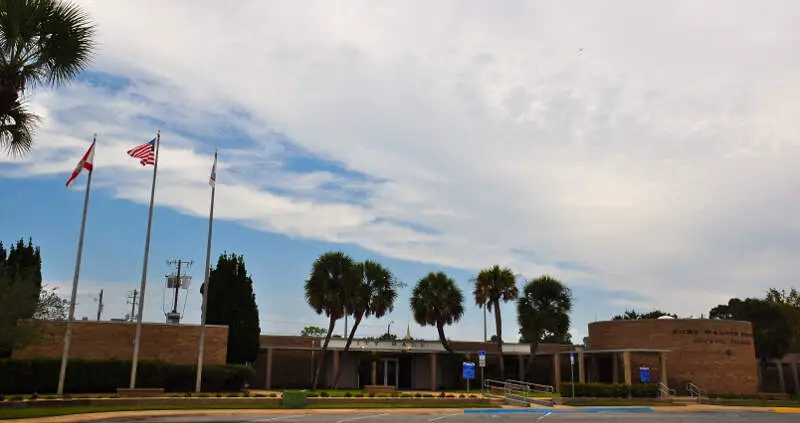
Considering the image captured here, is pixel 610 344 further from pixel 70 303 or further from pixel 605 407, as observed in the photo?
pixel 70 303

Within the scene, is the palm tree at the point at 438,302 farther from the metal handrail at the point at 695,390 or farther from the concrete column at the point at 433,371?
the metal handrail at the point at 695,390

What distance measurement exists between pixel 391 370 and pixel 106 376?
21312 millimetres

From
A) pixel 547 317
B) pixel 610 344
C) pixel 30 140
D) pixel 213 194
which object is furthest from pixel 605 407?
pixel 30 140

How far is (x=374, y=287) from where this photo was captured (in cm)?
4328

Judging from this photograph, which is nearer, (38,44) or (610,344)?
(38,44)

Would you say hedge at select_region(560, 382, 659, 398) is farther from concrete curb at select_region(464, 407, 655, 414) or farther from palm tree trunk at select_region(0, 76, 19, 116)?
palm tree trunk at select_region(0, 76, 19, 116)

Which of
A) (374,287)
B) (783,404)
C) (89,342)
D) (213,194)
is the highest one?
(213,194)

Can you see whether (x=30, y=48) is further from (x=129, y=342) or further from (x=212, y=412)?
(x=129, y=342)

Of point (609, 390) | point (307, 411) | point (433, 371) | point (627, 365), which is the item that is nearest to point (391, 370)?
point (433, 371)

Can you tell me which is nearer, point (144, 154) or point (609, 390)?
point (144, 154)

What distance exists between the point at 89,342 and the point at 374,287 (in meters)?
17.2

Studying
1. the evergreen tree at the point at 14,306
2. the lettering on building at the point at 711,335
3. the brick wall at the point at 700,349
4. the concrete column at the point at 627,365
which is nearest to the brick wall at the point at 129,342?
the evergreen tree at the point at 14,306

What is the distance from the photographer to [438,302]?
4856cm

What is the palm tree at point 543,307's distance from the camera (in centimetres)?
4509
